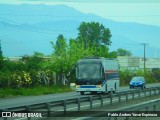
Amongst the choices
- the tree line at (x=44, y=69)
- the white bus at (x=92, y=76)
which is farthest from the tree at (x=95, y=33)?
the white bus at (x=92, y=76)

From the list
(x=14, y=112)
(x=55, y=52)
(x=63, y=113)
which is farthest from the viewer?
(x=55, y=52)

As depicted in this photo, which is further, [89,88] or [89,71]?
[89,71]

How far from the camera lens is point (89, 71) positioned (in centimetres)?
4309

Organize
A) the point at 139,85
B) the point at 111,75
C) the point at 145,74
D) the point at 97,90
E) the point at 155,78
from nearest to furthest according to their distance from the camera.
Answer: the point at 97,90 < the point at 111,75 < the point at 139,85 < the point at 145,74 < the point at 155,78

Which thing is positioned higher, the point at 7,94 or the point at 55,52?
the point at 55,52

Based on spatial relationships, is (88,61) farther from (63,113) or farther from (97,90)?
(63,113)

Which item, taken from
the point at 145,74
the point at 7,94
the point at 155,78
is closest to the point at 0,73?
the point at 7,94

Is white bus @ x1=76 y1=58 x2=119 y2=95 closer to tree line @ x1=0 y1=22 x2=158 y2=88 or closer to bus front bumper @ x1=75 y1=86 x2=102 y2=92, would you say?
bus front bumper @ x1=75 y1=86 x2=102 y2=92

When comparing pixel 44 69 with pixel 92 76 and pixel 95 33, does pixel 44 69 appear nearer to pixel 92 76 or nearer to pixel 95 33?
pixel 92 76

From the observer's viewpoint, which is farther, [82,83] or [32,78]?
[32,78]

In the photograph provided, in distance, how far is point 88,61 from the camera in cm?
4347

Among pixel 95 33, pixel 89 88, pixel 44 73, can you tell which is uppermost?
pixel 95 33

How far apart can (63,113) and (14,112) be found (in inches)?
180

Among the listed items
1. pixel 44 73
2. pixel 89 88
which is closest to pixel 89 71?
pixel 89 88
